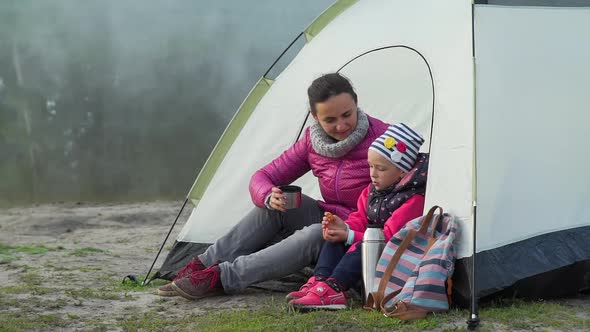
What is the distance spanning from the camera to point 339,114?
385cm

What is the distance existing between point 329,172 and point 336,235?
0.46m

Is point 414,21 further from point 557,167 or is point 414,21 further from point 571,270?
point 571,270

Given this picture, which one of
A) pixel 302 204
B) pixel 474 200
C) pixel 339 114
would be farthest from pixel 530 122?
pixel 302 204

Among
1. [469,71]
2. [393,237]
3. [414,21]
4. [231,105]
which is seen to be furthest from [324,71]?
[231,105]

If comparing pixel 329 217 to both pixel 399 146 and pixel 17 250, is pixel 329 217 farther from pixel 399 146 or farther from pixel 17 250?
pixel 17 250

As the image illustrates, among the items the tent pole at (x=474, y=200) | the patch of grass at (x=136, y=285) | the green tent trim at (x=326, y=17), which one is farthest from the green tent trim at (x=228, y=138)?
the tent pole at (x=474, y=200)

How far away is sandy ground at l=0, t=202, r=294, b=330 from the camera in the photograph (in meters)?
3.88

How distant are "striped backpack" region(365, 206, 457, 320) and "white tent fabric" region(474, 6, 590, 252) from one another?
15cm

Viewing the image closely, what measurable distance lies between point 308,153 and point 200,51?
19.2 ft

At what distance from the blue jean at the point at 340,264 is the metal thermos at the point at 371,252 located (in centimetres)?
7

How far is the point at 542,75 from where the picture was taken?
3.77 meters

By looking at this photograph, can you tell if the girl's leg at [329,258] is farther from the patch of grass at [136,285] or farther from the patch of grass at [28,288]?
the patch of grass at [28,288]

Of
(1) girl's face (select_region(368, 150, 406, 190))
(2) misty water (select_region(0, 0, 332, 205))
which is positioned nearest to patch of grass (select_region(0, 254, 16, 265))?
(1) girl's face (select_region(368, 150, 406, 190))

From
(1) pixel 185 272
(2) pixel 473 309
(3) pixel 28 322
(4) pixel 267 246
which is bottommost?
(3) pixel 28 322
